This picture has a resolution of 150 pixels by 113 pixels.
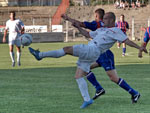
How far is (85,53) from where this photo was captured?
9.81 m

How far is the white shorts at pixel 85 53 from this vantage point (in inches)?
384

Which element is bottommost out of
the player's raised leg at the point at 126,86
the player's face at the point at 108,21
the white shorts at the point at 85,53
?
the player's raised leg at the point at 126,86

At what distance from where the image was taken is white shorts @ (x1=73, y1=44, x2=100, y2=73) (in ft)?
32.0

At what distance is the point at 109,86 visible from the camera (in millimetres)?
13828

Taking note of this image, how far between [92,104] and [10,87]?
3.58m

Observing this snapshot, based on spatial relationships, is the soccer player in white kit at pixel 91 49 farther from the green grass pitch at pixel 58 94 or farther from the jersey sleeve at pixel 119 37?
the green grass pitch at pixel 58 94

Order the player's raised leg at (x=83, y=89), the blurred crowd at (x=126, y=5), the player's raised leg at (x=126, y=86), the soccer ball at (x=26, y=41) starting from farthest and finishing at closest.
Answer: the blurred crowd at (x=126, y=5), the soccer ball at (x=26, y=41), the player's raised leg at (x=126, y=86), the player's raised leg at (x=83, y=89)

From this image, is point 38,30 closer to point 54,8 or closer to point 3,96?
point 54,8

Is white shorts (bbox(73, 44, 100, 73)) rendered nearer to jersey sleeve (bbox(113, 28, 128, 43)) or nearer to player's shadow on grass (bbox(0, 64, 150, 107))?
jersey sleeve (bbox(113, 28, 128, 43))

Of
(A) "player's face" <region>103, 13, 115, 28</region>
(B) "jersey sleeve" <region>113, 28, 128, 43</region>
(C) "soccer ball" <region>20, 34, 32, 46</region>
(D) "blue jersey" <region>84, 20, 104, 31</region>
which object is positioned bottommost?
(C) "soccer ball" <region>20, 34, 32, 46</region>

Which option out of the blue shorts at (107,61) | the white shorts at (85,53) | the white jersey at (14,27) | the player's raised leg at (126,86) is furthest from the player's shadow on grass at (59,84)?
the white jersey at (14,27)

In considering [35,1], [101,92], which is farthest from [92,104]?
[35,1]

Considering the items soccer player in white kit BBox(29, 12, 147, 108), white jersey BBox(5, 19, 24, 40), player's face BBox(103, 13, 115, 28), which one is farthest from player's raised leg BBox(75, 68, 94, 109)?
white jersey BBox(5, 19, 24, 40)

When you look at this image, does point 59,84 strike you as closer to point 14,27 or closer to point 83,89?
point 83,89
